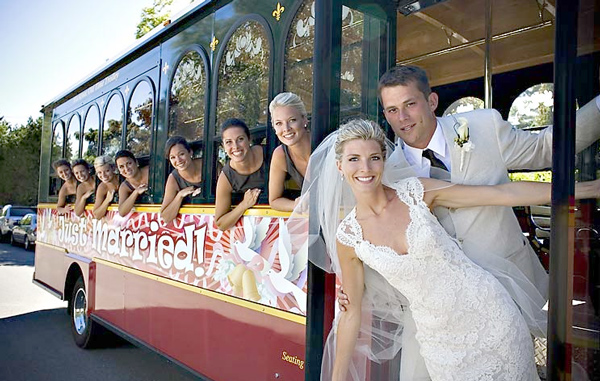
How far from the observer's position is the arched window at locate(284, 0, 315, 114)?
9.50ft

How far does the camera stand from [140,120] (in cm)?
489

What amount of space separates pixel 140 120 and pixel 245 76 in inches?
74.3

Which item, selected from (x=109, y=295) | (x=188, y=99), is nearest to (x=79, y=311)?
(x=109, y=295)

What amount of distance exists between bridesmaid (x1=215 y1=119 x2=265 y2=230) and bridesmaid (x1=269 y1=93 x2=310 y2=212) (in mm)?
302

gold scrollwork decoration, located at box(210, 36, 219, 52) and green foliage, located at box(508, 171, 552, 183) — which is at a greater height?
gold scrollwork decoration, located at box(210, 36, 219, 52)

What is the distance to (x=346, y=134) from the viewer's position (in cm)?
202

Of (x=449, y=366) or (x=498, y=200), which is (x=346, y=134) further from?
(x=449, y=366)

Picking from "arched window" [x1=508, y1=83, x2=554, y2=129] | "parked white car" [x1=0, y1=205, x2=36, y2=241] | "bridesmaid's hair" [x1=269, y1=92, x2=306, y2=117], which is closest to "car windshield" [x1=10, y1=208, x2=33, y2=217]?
"parked white car" [x1=0, y1=205, x2=36, y2=241]

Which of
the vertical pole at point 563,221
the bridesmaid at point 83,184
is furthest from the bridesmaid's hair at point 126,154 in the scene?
the vertical pole at point 563,221

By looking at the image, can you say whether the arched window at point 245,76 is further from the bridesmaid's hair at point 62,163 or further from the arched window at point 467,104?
the bridesmaid's hair at point 62,163

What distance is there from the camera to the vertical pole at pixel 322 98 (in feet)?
7.01

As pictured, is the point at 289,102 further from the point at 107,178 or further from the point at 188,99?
the point at 107,178

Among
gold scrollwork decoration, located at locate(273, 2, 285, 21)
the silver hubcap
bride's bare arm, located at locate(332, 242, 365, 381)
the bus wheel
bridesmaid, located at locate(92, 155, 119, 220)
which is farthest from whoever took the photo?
the silver hubcap

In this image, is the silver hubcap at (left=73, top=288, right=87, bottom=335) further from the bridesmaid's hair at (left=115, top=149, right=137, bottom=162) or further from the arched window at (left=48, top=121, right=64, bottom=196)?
the bridesmaid's hair at (left=115, top=149, right=137, bottom=162)
